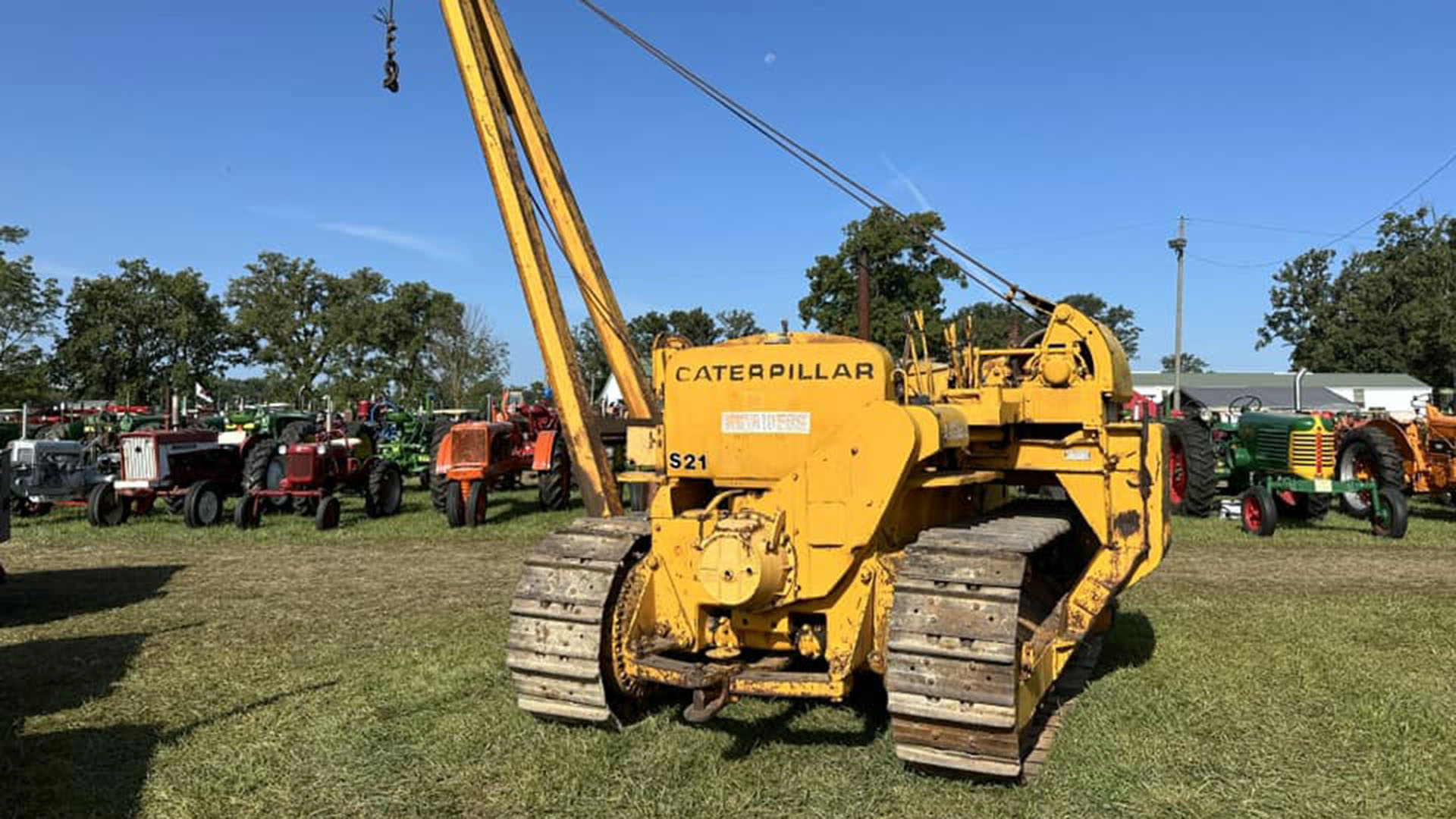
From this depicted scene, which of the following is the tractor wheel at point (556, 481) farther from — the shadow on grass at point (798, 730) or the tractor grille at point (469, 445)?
the shadow on grass at point (798, 730)

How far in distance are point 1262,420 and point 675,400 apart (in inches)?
545

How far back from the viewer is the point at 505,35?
10.4 meters

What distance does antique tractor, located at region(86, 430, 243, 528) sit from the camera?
15.6 m

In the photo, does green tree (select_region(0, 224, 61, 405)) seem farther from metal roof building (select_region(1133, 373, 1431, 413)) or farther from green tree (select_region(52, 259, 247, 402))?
metal roof building (select_region(1133, 373, 1431, 413))

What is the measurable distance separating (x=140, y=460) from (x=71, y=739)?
12.4 meters

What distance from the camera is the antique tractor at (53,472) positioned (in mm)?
15734

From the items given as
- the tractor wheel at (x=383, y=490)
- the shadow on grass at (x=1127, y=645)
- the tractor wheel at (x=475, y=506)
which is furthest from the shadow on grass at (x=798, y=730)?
the tractor wheel at (x=383, y=490)

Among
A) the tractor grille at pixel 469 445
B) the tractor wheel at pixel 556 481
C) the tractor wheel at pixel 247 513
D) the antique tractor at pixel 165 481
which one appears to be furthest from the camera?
the tractor wheel at pixel 556 481

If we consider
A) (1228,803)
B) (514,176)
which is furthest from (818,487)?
(514,176)

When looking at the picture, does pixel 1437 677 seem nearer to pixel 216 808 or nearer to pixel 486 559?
pixel 216 808

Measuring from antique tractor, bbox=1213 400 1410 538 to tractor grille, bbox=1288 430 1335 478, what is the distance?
10 millimetres

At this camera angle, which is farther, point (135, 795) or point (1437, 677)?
point (1437, 677)

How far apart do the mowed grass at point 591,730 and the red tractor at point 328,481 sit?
5.20 meters

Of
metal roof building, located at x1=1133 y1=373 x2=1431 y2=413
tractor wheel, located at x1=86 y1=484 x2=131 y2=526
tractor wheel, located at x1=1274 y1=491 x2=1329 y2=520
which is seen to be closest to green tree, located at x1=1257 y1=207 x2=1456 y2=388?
metal roof building, located at x1=1133 y1=373 x2=1431 y2=413
